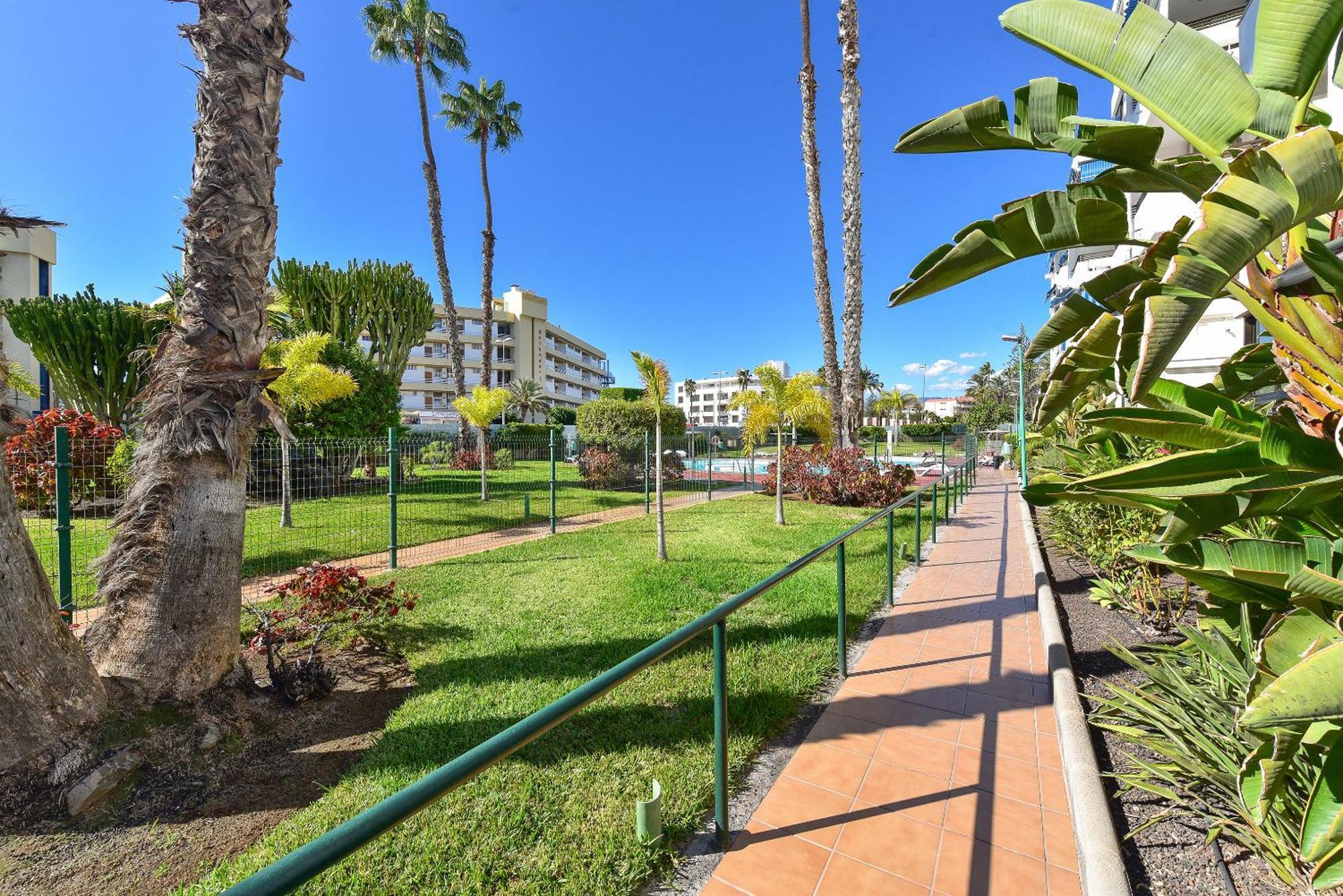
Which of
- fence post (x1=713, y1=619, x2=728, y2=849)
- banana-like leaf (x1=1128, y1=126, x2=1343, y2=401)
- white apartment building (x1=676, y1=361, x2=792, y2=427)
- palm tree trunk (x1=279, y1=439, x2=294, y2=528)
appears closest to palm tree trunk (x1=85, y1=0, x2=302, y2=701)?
fence post (x1=713, y1=619, x2=728, y2=849)

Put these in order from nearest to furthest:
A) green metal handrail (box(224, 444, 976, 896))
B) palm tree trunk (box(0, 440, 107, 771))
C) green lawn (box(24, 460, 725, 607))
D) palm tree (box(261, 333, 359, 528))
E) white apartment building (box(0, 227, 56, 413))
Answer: green metal handrail (box(224, 444, 976, 896)) → palm tree trunk (box(0, 440, 107, 771)) → green lawn (box(24, 460, 725, 607)) → palm tree (box(261, 333, 359, 528)) → white apartment building (box(0, 227, 56, 413))

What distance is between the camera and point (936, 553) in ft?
26.3

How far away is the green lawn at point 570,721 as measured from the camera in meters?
2.22

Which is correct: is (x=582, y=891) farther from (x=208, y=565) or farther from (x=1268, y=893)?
(x=208, y=565)

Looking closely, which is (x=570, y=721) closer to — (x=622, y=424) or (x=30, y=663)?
(x=30, y=663)

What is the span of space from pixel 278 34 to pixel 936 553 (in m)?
8.99

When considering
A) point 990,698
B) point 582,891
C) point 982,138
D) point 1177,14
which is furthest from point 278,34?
point 1177,14

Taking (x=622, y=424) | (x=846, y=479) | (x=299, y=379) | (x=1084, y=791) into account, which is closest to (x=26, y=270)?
(x=299, y=379)

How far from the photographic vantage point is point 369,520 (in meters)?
9.70

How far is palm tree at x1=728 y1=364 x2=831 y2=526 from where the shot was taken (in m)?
12.4

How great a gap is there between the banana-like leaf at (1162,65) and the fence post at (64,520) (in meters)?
6.20

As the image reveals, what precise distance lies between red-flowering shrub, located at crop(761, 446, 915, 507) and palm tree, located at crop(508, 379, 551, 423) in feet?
108

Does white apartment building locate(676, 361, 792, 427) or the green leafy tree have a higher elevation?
white apartment building locate(676, 361, 792, 427)

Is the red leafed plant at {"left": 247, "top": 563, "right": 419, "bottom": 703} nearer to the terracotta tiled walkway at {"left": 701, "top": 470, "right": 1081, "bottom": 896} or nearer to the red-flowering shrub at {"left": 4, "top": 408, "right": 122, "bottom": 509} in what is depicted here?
the terracotta tiled walkway at {"left": 701, "top": 470, "right": 1081, "bottom": 896}
